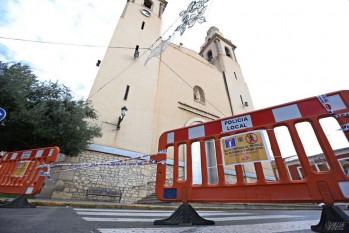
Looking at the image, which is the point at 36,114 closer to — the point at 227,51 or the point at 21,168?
the point at 21,168

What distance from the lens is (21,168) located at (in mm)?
3055

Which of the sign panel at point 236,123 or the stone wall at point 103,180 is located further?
the stone wall at point 103,180

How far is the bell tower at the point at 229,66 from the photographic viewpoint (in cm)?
1665

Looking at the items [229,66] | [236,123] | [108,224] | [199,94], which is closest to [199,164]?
[199,94]

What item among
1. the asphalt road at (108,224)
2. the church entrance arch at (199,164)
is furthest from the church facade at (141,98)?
the asphalt road at (108,224)

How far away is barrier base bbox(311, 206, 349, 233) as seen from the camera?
983mm

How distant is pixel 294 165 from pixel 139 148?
16.3m

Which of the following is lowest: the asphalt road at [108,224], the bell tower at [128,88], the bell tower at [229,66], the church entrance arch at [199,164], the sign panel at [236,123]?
the asphalt road at [108,224]

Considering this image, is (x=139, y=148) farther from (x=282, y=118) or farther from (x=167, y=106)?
(x=282, y=118)

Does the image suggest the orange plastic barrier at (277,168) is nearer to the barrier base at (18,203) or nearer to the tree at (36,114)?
the barrier base at (18,203)

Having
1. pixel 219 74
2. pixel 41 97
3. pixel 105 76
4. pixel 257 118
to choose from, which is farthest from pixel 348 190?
pixel 219 74

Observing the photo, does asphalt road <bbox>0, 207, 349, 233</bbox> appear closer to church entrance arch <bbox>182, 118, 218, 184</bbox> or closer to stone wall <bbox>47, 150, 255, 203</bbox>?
stone wall <bbox>47, 150, 255, 203</bbox>

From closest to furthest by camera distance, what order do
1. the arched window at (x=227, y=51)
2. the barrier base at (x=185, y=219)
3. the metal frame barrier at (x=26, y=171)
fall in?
1. the barrier base at (x=185, y=219)
2. the metal frame barrier at (x=26, y=171)
3. the arched window at (x=227, y=51)

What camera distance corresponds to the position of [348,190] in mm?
1114
